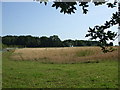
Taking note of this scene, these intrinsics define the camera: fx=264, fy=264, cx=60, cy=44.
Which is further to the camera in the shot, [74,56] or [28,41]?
[28,41]

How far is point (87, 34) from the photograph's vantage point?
6.49m

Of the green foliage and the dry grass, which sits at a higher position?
the green foliage

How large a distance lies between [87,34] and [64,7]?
0.93 m

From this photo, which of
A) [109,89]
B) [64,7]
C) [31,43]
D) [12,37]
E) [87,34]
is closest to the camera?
[64,7]

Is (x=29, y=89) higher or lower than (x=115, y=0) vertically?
lower

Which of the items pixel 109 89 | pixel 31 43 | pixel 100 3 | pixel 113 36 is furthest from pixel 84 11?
pixel 31 43

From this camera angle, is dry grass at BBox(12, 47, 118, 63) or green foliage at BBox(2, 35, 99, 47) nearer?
dry grass at BBox(12, 47, 118, 63)

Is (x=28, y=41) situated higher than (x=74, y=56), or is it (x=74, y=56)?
(x=28, y=41)

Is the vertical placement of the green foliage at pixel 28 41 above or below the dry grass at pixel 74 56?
above

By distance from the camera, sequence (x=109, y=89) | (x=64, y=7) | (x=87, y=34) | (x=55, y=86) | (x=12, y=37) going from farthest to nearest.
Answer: (x=12, y=37), (x=55, y=86), (x=109, y=89), (x=87, y=34), (x=64, y=7)

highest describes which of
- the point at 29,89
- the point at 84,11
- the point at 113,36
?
the point at 84,11

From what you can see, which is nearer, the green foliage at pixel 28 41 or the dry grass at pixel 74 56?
the dry grass at pixel 74 56

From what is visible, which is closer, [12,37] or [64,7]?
[64,7]

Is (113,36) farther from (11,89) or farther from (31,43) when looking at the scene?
(31,43)
